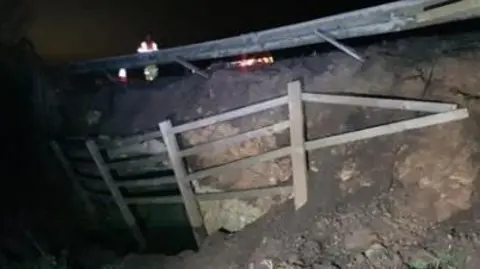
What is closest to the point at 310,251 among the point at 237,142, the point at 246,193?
the point at 246,193

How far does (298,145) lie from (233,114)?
3.47 ft

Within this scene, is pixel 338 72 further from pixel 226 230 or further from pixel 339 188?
pixel 226 230

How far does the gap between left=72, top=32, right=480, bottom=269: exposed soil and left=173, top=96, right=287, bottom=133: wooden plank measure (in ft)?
1.44

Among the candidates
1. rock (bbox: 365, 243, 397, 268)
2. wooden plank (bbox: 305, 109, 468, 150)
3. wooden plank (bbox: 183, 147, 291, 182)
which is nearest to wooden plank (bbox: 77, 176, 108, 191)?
wooden plank (bbox: 183, 147, 291, 182)

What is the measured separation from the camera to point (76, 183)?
10781 millimetres

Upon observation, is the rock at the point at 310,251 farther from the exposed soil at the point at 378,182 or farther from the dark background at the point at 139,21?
the dark background at the point at 139,21

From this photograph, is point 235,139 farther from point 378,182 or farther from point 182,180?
point 378,182

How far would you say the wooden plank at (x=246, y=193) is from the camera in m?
7.88

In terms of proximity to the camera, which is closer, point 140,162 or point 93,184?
point 140,162

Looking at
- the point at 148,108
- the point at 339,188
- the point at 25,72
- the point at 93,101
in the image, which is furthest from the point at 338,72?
the point at 25,72

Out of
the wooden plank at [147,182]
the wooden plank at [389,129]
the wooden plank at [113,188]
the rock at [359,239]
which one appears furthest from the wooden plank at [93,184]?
the rock at [359,239]

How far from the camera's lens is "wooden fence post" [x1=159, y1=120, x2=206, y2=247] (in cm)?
867

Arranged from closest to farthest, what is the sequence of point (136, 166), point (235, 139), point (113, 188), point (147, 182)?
point (235, 139)
point (147, 182)
point (136, 166)
point (113, 188)

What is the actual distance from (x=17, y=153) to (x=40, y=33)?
867 centimetres
